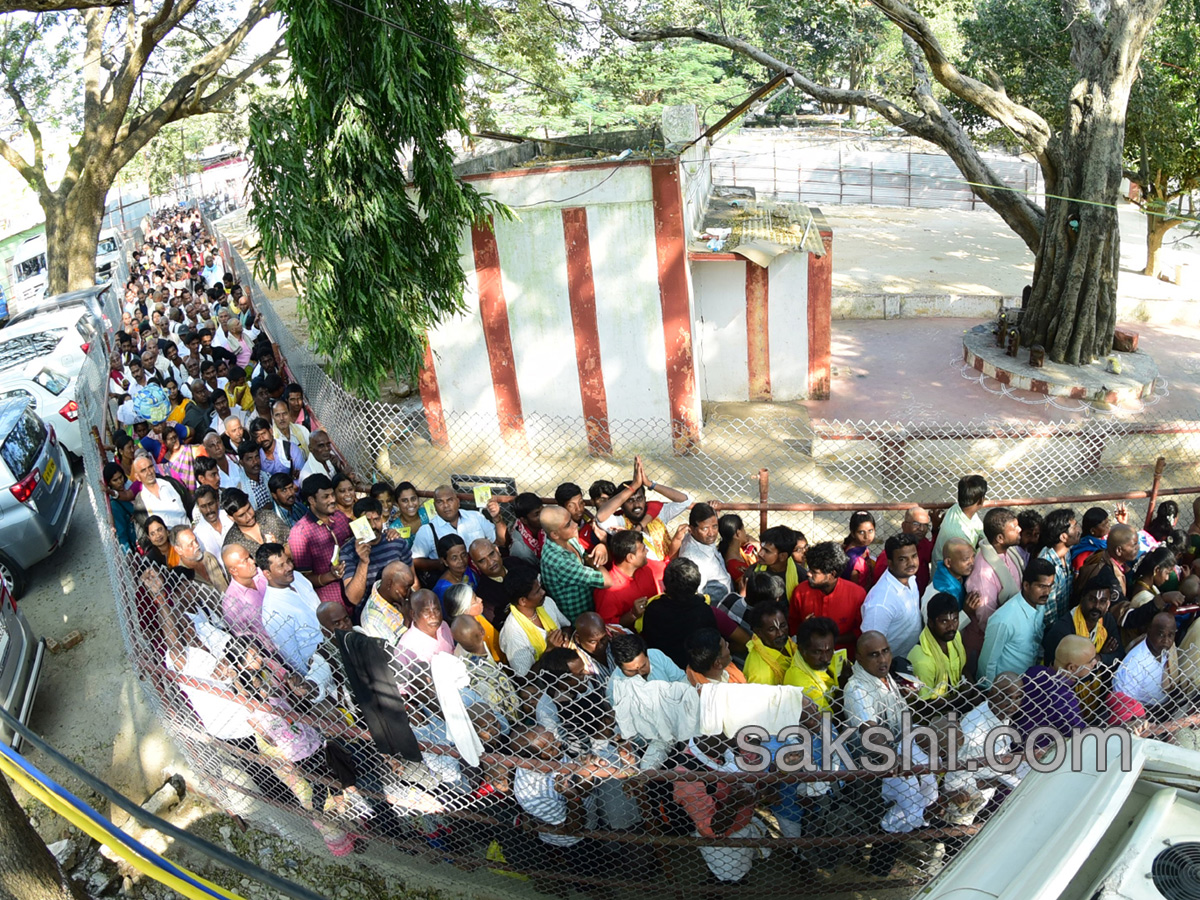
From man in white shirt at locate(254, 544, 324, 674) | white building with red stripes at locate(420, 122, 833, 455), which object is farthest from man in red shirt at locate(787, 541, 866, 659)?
white building with red stripes at locate(420, 122, 833, 455)

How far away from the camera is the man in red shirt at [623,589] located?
5.04 meters

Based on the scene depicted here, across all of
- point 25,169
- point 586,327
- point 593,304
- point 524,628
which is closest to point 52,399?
point 586,327

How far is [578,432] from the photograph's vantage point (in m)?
10.8

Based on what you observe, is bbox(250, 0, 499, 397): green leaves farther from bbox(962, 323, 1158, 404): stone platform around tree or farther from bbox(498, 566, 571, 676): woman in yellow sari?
bbox(962, 323, 1158, 404): stone platform around tree

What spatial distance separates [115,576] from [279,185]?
426 centimetres

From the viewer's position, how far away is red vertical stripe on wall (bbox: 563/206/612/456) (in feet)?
32.8

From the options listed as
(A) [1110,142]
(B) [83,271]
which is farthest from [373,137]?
(B) [83,271]

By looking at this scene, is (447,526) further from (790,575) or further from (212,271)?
(212,271)

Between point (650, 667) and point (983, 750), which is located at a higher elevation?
point (650, 667)

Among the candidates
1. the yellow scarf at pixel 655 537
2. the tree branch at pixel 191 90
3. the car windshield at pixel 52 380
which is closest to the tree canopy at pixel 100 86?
the tree branch at pixel 191 90

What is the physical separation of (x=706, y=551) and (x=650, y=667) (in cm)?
126

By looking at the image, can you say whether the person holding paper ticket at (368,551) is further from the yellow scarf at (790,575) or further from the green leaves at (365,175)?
the green leaves at (365,175)

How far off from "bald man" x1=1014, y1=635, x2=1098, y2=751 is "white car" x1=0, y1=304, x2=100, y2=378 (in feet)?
34.5

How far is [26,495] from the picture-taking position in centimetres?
767
